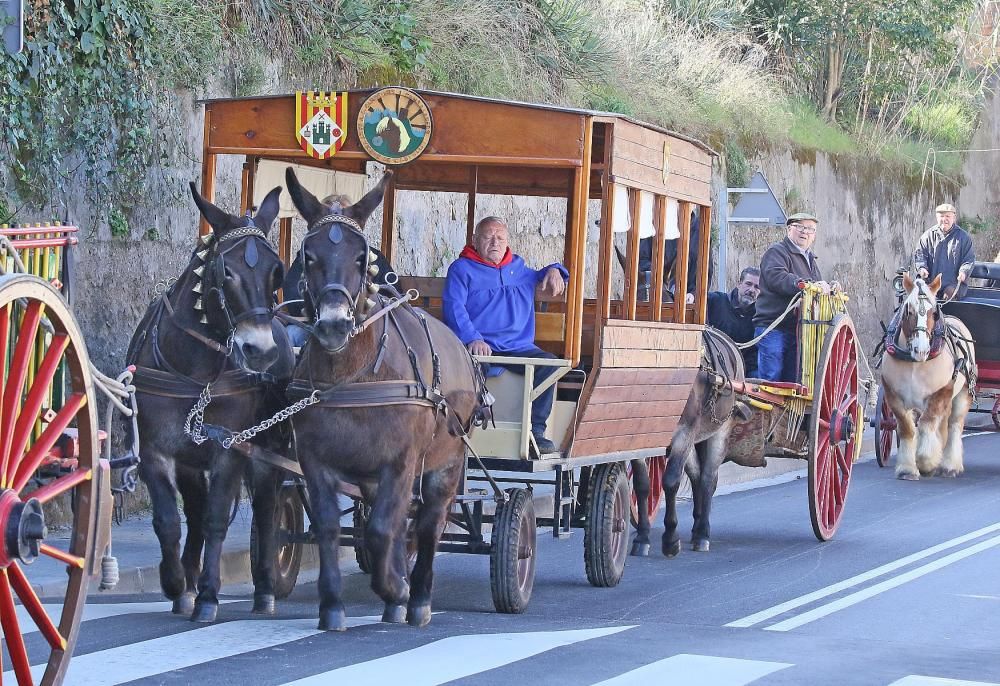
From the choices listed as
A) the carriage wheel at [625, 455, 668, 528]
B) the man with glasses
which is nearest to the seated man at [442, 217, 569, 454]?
the carriage wheel at [625, 455, 668, 528]

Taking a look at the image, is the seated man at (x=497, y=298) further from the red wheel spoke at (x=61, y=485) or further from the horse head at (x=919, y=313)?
the horse head at (x=919, y=313)

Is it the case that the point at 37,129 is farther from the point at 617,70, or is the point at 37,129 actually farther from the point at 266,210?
the point at 617,70

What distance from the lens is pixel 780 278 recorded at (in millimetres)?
13289

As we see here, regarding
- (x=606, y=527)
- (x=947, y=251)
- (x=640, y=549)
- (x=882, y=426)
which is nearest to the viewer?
Answer: (x=606, y=527)

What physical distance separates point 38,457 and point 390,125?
4117 millimetres

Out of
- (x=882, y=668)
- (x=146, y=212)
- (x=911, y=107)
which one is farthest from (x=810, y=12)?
(x=882, y=668)

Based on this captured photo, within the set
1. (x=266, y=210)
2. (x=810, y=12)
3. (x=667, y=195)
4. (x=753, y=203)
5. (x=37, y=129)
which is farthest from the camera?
(x=810, y=12)

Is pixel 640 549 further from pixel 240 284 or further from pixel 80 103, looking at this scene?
pixel 80 103

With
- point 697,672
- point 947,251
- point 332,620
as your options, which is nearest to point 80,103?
point 332,620

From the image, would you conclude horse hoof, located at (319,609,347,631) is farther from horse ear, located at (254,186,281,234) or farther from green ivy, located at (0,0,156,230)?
green ivy, located at (0,0,156,230)

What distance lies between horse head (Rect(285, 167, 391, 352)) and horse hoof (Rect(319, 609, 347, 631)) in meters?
1.20

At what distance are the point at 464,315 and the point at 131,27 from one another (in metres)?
4.12

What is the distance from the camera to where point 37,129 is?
11391 millimetres

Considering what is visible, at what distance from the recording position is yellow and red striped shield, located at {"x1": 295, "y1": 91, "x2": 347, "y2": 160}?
30.8 feet
